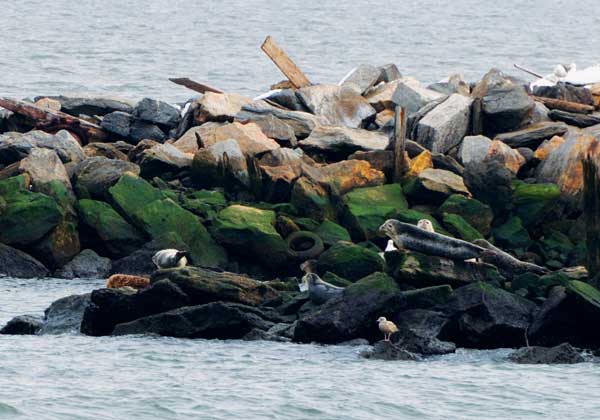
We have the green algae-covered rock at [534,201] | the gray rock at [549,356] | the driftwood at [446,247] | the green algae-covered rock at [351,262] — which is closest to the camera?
the gray rock at [549,356]

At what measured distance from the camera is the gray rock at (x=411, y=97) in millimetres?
33438

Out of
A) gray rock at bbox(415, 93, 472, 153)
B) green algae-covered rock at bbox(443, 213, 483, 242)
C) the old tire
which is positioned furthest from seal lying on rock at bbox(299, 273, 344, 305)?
gray rock at bbox(415, 93, 472, 153)

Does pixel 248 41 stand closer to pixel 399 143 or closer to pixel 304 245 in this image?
pixel 399 143

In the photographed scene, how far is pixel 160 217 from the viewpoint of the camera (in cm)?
2781

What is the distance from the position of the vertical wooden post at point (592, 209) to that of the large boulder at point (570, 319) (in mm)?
1660

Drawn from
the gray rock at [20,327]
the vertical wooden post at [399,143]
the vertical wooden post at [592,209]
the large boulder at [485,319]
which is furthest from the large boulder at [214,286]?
the vertical wooden post at [399,143]

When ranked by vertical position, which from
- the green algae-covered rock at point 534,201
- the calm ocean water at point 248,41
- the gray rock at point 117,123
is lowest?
the calm ocean water at point 248,41

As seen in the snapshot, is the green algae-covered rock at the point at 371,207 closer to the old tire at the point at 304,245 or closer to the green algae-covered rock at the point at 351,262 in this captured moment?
the old tire at the point at 304,245

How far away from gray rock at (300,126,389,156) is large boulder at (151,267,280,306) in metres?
8.60

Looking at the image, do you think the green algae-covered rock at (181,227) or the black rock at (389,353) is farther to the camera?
the green algae-covered rock at (181,227)

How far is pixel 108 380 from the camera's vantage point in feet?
66.0

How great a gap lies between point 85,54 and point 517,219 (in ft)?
146

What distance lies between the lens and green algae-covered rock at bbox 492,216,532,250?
2758cm

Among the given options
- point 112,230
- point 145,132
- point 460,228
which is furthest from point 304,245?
point 145,132
